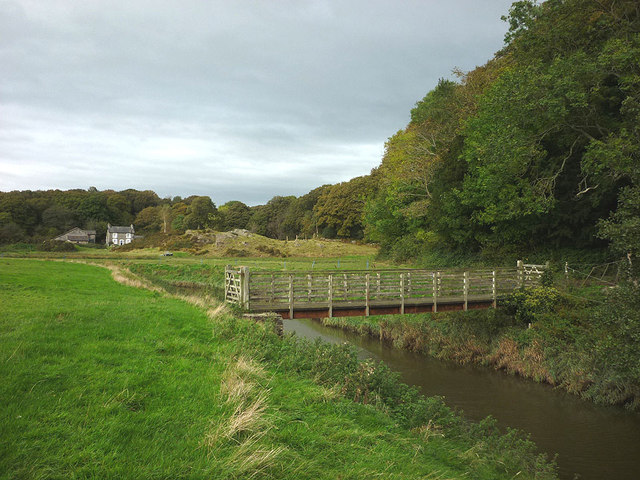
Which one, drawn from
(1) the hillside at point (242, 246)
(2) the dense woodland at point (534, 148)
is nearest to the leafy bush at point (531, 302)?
(2) the dense woodland at point (534, 148)

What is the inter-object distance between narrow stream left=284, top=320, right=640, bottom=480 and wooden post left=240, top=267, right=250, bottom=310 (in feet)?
22.7

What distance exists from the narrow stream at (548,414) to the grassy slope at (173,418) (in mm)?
4715

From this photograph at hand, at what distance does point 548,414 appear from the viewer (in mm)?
12430

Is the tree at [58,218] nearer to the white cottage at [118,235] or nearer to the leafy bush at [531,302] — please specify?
the white cottage at [118,235]

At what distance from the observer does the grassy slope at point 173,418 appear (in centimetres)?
416

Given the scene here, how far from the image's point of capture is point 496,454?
766 centimetres

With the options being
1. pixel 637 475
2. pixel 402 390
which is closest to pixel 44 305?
pixel 402 390

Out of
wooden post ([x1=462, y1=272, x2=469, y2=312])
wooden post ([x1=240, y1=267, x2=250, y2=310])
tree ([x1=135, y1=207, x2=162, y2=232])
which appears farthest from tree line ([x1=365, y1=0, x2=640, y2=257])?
tree ([x1=135, y1=207, x2=162, y2=232])

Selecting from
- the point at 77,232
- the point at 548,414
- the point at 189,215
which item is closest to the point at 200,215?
the point at 189,215

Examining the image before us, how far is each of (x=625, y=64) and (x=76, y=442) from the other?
19.2m

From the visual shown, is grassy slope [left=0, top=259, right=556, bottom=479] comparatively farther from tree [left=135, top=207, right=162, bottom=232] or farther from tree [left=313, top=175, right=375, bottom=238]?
tree [left=135, top=207, right=162, bottom=232]

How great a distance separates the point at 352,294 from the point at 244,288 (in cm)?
497

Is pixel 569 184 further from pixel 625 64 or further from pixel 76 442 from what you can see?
pixel 76 442

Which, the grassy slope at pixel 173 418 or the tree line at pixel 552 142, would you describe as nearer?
the grassy slope at pixel 173 418
